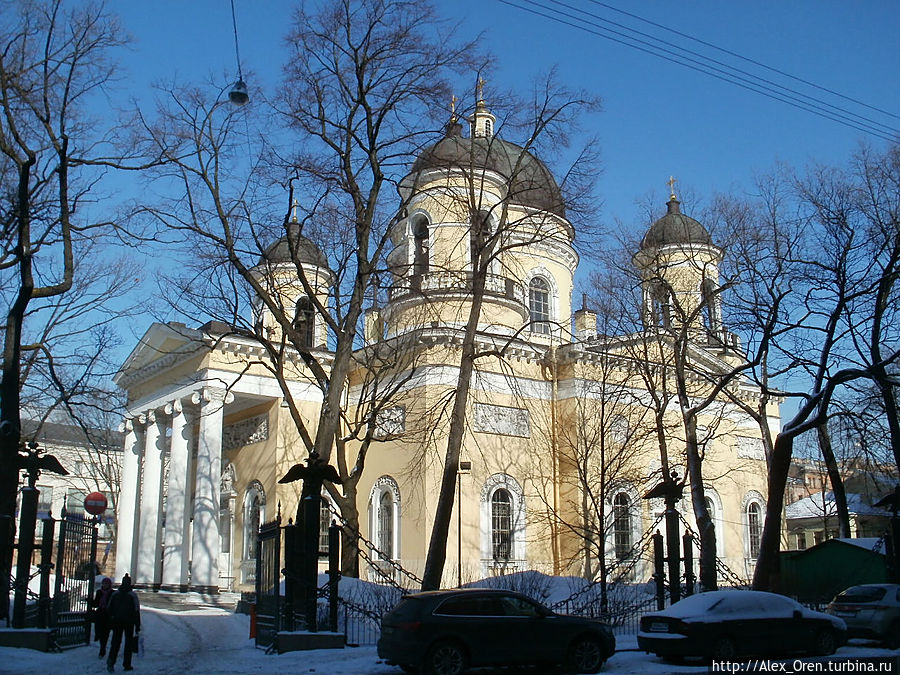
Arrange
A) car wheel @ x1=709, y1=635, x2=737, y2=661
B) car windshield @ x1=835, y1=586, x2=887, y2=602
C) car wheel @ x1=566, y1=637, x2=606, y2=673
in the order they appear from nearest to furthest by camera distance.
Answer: car wheel @ x1=566, y1=637, x2=606, y2=673, car wheel @ x1=709, y1=635, x2=737, y2=661, car windshield @ x1=835, y1=586, x2=887, y2=602

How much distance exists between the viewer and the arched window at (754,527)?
108 ft

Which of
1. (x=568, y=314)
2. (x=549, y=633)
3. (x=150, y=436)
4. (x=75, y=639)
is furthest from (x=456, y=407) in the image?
(x=150, y=436)

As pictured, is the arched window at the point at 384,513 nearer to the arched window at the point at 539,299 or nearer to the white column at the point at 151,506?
the white column at the point at 151,506

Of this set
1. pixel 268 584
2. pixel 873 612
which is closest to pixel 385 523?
pixel 268 584

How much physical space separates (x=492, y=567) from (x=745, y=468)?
12.2 m

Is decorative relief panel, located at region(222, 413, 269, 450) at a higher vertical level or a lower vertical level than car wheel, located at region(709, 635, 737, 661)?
higher

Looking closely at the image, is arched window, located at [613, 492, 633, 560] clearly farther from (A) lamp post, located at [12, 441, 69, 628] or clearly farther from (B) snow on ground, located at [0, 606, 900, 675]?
(A) lamp post, located at [12, 441, 69, 628]

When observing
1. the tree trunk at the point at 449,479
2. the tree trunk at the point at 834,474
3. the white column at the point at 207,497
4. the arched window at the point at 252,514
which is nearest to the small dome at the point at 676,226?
the tree trunk at the point at 834,474

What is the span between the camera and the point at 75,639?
15.0 meters

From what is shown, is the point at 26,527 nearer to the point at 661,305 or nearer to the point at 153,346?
the point at 661,305

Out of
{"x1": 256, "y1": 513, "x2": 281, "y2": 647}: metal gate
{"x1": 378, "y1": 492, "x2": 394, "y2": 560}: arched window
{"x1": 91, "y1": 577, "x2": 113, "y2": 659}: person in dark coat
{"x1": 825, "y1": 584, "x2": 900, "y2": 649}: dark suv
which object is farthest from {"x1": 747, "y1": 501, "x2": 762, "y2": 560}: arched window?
{"x1": 91, "y1": 577, "x2": 113, "y2": 659}: person in dark coat

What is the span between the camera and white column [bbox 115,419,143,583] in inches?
1264

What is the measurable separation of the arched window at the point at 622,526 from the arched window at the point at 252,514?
39.3 ft

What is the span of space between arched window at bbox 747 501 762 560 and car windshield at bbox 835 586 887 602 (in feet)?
58.2
